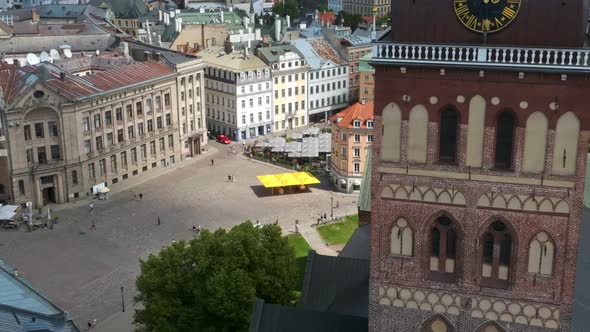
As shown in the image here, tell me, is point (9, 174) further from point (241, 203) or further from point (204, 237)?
point (204, 237)

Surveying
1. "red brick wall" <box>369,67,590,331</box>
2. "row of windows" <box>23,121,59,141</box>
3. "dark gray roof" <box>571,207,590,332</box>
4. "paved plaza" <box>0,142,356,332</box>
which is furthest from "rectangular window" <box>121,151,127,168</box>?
"red brick wall" <box>369,67,590,331</box>

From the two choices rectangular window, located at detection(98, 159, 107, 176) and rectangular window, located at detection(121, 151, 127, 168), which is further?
rectangular window, located at detection(121, 151, 127, 168)

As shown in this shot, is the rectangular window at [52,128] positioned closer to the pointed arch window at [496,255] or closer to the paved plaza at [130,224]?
the paved plaza at [130,224]

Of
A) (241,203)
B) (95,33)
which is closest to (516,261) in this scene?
(241,203)

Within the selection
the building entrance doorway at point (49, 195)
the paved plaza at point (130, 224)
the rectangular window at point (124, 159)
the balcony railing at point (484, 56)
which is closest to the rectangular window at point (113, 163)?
the rectangular window at point (124, 159)

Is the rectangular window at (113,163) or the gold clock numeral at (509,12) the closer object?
the gold clock numeral at (509,12)

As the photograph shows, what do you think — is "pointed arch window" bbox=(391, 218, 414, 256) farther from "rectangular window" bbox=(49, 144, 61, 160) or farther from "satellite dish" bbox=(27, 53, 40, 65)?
"satellite dish" bbox=(27, 53, 40, 65)

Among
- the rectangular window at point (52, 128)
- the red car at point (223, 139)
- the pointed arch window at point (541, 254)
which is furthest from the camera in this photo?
the red car at point (223, 139)
